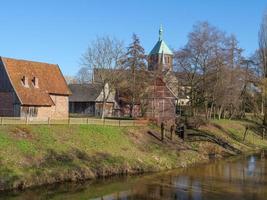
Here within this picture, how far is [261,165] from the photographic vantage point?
4106 cm

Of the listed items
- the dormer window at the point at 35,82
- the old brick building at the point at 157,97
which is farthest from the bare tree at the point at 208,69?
the dormer window at the point at 35,82

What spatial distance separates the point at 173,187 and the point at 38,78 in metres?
27.1

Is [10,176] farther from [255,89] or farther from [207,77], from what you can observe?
[255,89]

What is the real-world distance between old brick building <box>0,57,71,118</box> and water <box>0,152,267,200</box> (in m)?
18.2

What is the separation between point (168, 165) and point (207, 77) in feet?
77.7

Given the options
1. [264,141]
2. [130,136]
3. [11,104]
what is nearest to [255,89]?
[264,141]

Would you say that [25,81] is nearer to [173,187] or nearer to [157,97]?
[157,97]

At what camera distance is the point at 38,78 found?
5109 cm

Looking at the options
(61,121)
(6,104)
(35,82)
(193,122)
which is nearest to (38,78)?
(35,82)

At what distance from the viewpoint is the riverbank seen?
94.9 ft

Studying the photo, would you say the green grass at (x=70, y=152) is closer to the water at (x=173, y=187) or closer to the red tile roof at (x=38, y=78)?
the water at (x=173, y=187)

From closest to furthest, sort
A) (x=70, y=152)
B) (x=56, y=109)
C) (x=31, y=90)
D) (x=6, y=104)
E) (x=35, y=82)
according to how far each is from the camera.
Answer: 1. (x=70, y=152)
2. (x=6, y=104)
3. (x=31, y=90)
4. (x=35, y=82)
5. (x=56, y=109)

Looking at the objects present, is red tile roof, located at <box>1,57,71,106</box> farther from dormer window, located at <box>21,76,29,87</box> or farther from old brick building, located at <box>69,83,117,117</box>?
old brick building, located at <box>69,83,117,117</box>

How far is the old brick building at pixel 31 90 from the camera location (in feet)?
151
